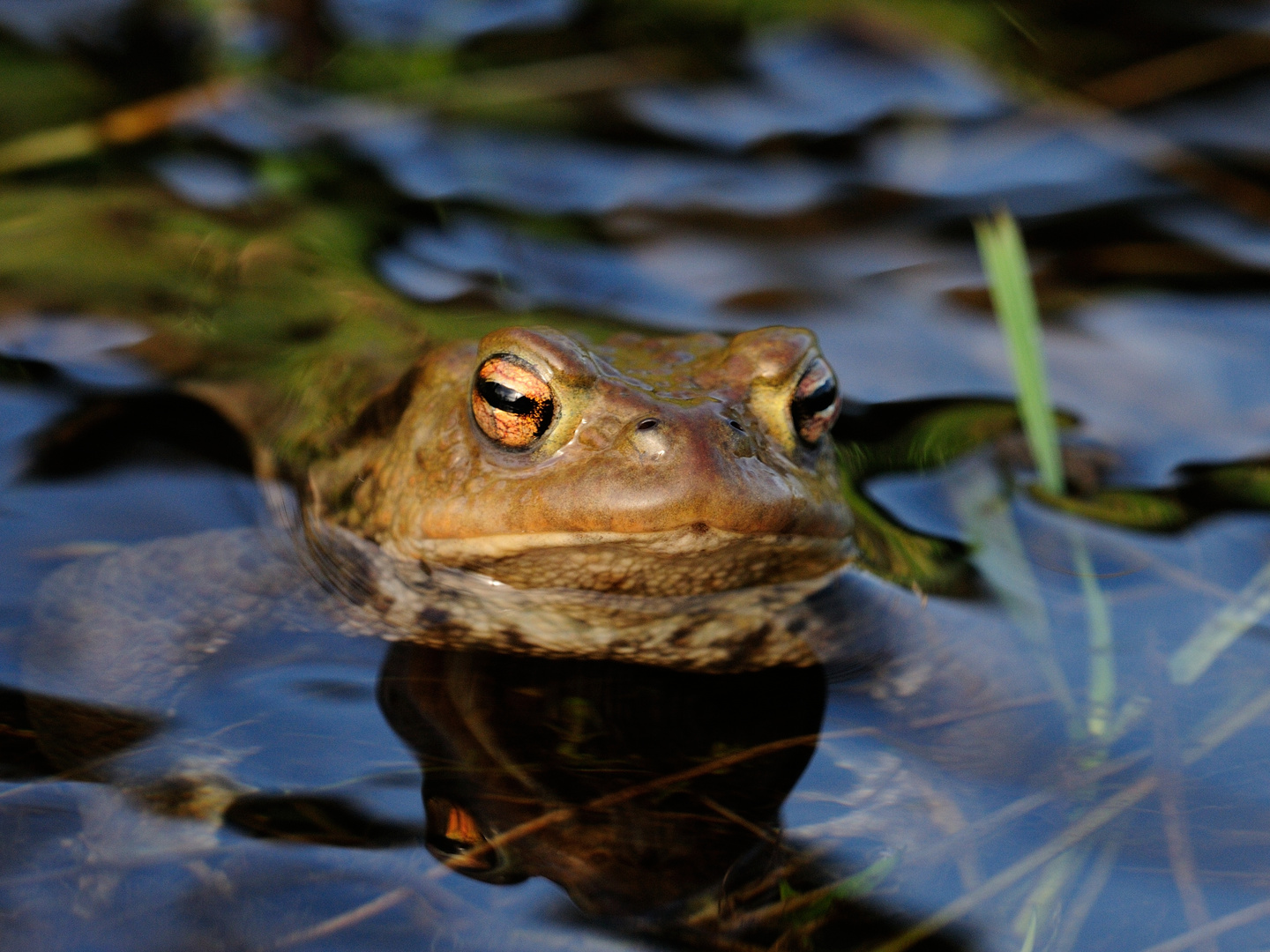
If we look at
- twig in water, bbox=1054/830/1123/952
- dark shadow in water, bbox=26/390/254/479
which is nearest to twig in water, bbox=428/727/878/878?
twig in water, bbox=1054/830/1123/952

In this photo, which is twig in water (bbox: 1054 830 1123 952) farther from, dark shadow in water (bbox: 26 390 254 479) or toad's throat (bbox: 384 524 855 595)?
dark shadow in water (bbox: 26 390 254 479)

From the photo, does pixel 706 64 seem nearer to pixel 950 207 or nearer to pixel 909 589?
pixel 950 207

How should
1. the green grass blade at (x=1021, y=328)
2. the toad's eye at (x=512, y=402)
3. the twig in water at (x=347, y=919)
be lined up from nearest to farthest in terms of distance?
1. the twig in water at (x=347, y=919)
2. the toad's eye at (x=512, y=402)
3. the green grass blade at (x=1021, y=328)

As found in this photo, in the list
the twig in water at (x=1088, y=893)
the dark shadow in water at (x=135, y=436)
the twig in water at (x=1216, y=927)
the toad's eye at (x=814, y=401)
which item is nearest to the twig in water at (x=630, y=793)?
the twig in water at (x=1088, y=893)

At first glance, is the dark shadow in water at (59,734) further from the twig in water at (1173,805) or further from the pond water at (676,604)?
the twig in water at (1173,805)

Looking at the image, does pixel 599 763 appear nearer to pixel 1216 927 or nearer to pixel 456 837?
pixel 456 837

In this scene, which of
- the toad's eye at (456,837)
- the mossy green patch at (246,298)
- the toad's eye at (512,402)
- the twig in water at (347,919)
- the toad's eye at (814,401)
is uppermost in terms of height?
the mossy green patch at (246,298)

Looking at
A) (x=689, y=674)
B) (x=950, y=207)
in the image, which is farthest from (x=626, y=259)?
(x=689, y=674)
